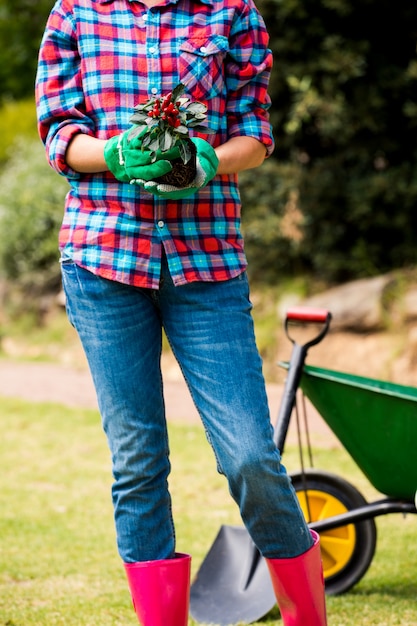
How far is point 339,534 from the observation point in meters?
2.89

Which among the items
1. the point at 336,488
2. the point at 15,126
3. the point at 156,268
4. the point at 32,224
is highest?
the point at 15,126

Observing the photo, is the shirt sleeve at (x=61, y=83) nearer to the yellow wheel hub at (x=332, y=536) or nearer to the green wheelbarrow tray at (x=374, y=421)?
the green wheelbarrow tray at (x=374, y=421)

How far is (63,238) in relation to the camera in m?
1.98

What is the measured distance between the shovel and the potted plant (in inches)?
39.8

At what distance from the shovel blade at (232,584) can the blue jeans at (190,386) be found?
69 centimetres

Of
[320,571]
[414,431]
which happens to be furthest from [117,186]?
[414,431]

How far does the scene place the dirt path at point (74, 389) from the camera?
5805 mm

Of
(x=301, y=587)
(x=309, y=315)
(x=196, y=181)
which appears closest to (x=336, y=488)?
(x=309, y=315)

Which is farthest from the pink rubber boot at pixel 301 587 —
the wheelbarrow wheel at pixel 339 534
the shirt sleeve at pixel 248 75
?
the shirt sleeve at pixel 248 75

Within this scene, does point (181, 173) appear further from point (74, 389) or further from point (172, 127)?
point (74, 389)

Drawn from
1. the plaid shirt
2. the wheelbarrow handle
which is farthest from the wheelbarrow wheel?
the plaid shirt

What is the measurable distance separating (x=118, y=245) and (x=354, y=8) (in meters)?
5.20

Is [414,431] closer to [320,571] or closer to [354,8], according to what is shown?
[320,571]

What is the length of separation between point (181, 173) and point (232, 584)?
141 cm
